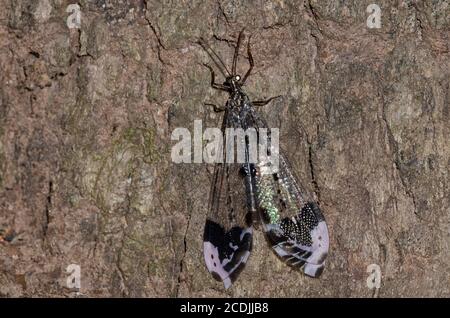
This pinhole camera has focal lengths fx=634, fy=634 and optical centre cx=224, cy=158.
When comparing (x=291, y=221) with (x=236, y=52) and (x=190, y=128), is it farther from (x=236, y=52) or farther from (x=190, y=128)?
(x=236, y=52)

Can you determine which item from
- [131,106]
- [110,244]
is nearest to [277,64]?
[131,106]

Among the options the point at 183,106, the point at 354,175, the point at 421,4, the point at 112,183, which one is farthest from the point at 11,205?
the point at 421,4

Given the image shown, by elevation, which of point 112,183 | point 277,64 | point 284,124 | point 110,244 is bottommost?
point 110,244

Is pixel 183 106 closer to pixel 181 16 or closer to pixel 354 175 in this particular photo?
pixel 181 16

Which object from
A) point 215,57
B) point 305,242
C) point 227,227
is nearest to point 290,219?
point 305,242

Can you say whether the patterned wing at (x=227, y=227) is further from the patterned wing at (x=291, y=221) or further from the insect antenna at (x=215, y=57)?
the insect antenna at (x=215, y=57)

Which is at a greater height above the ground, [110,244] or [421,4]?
[421,4]
